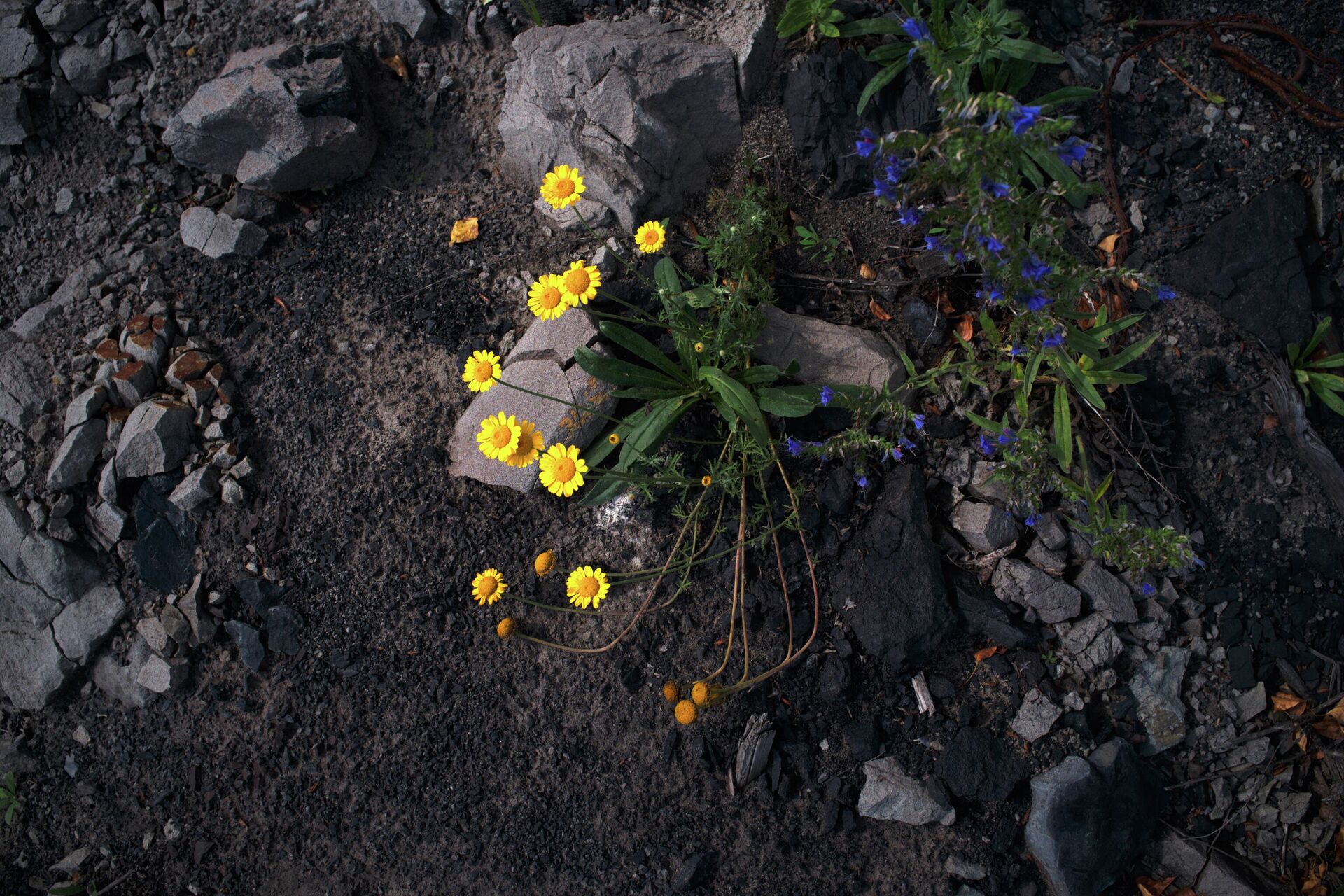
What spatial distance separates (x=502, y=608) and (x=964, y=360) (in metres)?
2.18

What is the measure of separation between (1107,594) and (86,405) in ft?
14.5

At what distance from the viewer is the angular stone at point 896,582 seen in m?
2.94

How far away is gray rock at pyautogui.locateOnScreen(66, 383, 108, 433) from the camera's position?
354cm

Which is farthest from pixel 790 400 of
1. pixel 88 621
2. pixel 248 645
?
pixel 88 621

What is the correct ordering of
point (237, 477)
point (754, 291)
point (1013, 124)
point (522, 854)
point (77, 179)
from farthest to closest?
point (77, 179)
point (237, 477)
point (754, 291)
point (522, 854)
point (1013, 124)

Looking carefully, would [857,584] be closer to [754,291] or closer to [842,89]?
[754,291]

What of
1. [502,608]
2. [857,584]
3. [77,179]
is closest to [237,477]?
[502,608]

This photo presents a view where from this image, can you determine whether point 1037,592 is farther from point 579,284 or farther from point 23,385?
point 23,385

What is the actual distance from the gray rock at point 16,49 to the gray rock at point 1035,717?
18.2ft

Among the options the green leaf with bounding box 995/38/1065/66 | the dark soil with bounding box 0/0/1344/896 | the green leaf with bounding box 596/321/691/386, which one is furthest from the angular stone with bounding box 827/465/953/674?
the green leaf with bounding box 995/38/1065/66

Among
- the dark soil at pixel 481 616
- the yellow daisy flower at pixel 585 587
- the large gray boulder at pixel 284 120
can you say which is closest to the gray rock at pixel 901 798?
the dark soil at pixel 481 616

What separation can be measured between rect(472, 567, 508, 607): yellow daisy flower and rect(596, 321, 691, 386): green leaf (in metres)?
1.07

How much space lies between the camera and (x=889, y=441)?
3.09 metres

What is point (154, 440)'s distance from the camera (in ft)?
11.2
